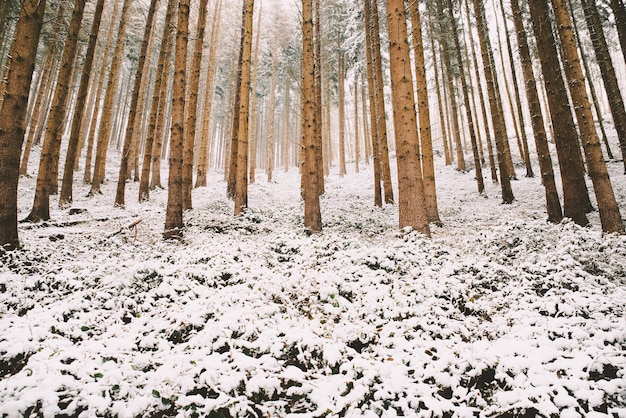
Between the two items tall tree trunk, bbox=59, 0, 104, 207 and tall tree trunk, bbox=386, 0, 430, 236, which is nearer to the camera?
tall tree trunk, bbox=386, 0, 430, 236

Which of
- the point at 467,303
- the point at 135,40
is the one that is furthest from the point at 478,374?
the point at 135,40

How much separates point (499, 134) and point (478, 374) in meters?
10.8

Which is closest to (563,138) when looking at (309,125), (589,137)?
(589,137)

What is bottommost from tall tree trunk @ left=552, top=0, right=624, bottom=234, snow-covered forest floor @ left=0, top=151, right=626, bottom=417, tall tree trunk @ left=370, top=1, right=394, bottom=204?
snow-covered forest floor @ left=0, top=151, right=626, bottom=417

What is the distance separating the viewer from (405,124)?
6406 millimetres

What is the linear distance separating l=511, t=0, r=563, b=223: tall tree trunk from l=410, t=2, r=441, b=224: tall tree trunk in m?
2.62

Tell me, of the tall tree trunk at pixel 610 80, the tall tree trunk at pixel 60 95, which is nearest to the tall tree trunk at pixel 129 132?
the tall tree trunk at pixel 60 95

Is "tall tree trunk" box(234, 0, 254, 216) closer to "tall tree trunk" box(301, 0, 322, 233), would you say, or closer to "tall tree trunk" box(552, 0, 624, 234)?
Answer: "tall tree trunk" box(301, 0, 322, 233)

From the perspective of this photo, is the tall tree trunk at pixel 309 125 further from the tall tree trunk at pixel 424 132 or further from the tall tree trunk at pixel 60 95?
the tall tree trunk at pixel 60 95

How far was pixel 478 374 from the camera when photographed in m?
2.76

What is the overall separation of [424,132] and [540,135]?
2.98 meters

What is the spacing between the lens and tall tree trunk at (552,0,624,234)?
19.1ft

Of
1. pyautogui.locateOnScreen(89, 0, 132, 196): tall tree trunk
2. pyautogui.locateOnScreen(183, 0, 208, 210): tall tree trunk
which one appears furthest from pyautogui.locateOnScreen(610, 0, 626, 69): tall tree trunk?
pyautogui.locateOnScreen(89, 0, 132, 196): tall tree trunk

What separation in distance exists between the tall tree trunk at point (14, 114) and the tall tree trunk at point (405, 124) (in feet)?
22.4
